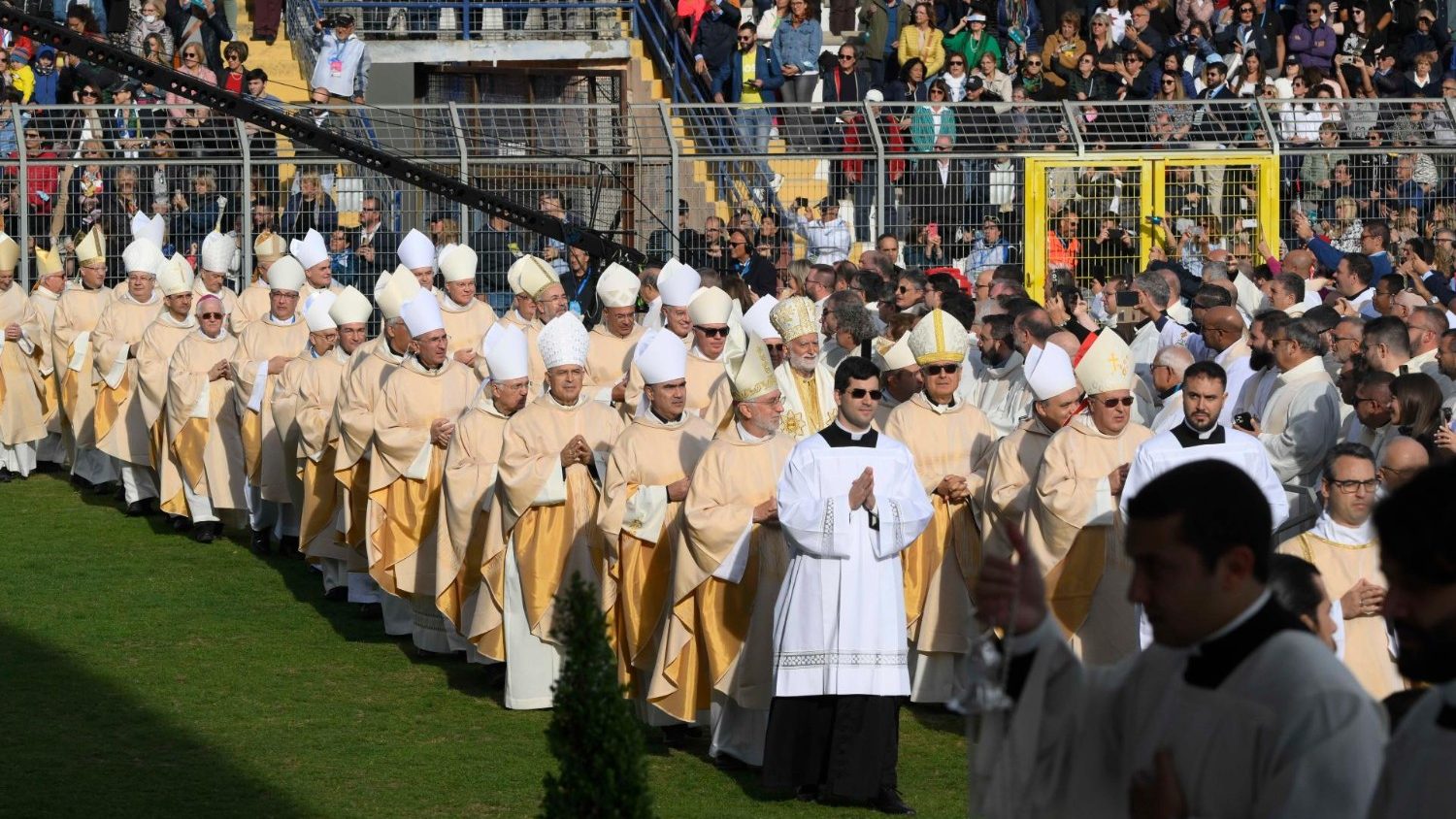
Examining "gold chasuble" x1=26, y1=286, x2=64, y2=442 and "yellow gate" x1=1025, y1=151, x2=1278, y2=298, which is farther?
"yellow gate" x1=1025, y1=151, x2=1278, y2=298

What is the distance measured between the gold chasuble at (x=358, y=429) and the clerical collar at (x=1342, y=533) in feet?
20.7

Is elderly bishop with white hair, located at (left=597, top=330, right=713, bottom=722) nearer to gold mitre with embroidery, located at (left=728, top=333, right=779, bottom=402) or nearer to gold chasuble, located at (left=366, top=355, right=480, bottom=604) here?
gold mitre with embroidery, located at (left=728, top=333, right=779, bottom=402)

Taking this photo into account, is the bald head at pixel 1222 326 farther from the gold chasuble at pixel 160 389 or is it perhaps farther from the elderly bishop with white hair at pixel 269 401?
the gold chasuble at pixel 160 389

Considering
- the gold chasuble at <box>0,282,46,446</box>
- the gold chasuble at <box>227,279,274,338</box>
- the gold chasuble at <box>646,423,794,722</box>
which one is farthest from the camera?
the gold chasuble at <box>0,282,46,446</box>

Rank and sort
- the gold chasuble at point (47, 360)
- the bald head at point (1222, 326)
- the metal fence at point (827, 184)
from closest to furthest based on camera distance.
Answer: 1. the bald head at point (1222, 326)
2. the gold chasuble at point (47, 360)
3. the metal fence at point (827, 184)

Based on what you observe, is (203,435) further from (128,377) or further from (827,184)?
(827,184)

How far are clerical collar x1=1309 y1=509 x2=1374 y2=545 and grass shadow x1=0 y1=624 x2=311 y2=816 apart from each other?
4301 mm

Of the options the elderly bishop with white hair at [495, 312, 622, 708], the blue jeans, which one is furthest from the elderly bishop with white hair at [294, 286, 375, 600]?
the blue jeans

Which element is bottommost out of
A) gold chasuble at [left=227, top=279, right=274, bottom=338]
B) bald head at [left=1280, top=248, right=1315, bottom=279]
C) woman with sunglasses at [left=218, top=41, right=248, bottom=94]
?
gold chasuble at [left=227, top=279, right=274, bottom=338]

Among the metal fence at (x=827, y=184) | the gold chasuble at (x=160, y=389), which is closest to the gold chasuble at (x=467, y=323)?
the gold chasuble at (x=160, y=389)

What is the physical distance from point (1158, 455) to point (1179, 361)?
6.55 ft

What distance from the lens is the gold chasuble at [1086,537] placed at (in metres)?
9.27

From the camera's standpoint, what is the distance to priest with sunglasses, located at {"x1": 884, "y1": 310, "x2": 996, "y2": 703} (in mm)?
10234

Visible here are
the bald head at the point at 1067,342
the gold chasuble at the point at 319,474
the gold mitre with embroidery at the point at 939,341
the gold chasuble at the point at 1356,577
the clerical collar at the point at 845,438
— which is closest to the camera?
the gold chasuble at the point at 1356,577
